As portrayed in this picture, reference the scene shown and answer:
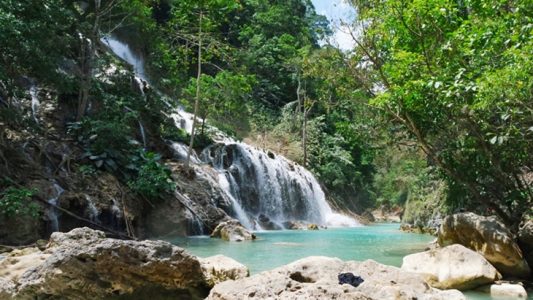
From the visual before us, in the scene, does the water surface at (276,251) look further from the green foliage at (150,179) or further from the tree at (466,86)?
the tree at (466,86)

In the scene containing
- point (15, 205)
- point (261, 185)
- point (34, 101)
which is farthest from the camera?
point (261, 185)

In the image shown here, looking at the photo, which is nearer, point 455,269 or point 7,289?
point 7,289

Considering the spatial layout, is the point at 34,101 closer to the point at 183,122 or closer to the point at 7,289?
the point at 183,122

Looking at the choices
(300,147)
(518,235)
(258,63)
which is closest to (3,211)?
(518,235)

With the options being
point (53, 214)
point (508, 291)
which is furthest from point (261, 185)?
point (508, 291)

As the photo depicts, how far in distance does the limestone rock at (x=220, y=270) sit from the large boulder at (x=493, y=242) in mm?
4092

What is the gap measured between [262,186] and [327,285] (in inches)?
664

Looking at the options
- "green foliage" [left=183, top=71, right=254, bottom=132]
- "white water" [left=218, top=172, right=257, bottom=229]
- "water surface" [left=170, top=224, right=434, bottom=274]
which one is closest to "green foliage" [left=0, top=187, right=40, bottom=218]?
"water surface" [left=170, top=224, right=434, bottom=274]

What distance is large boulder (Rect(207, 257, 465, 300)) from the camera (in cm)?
361

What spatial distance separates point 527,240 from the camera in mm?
7766

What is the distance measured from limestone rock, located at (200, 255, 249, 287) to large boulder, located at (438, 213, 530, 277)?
4.09 m

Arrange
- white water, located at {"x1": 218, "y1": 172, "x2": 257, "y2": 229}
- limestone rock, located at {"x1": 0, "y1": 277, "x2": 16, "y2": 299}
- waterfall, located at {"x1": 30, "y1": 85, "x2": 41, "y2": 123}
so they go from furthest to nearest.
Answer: white water, located at {"x1": 218, "y1": 172, "x2": 257, "y2": 229} < waterfall, located at {"x1": 30, "y1": 85, "x2": 41, "y2": 123} < limestone rock, located at {"x1": 0, "y1": 277, "x2": 16, "y2": 299}

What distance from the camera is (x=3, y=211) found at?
8828 millimetres

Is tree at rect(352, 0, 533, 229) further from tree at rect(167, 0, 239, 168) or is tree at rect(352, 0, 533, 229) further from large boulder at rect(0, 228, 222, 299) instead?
tree at rect(167, 0, 239, 168)
